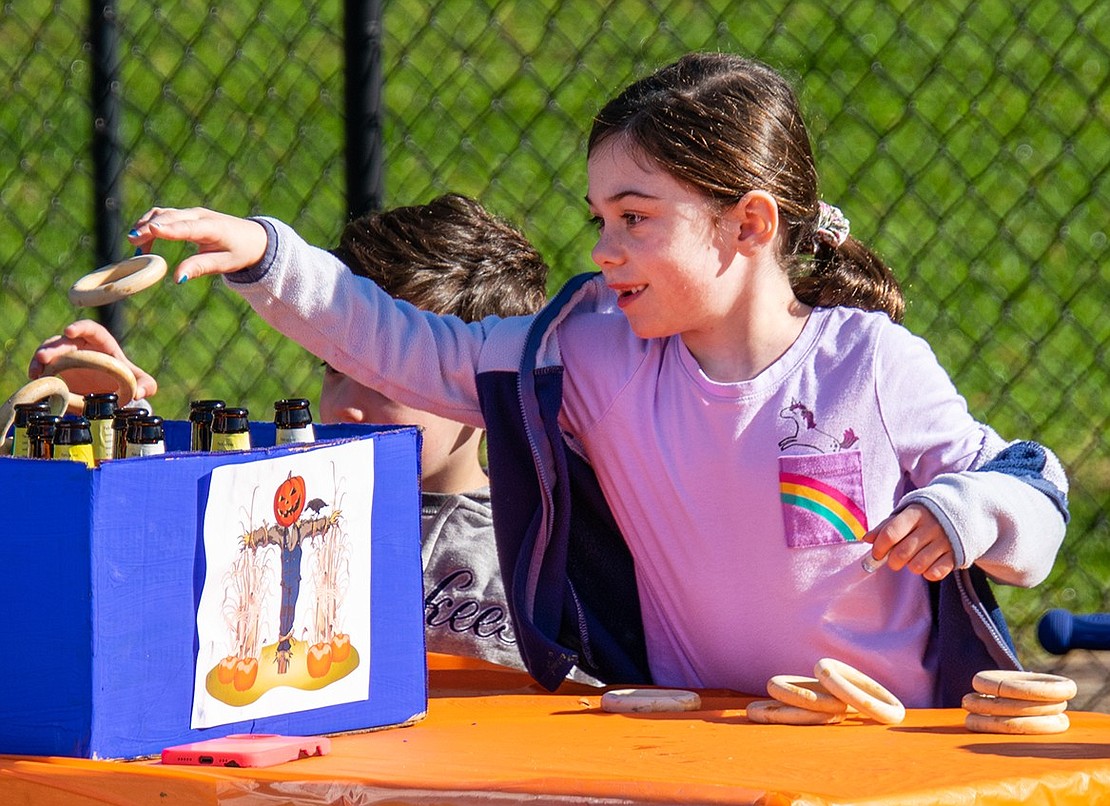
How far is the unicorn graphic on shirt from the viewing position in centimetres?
196

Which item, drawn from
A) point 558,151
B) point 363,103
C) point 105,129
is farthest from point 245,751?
point 558,151

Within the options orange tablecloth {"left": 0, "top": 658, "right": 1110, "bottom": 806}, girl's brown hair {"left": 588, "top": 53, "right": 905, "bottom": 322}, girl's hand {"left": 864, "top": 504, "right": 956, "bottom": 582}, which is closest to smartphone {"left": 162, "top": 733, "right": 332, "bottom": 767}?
orange tablecloth {"left": 0, "top": 658, "right": 1110, "bottom": 806}

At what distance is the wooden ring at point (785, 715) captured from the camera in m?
1.65

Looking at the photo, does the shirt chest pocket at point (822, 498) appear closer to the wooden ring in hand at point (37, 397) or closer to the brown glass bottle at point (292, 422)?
the brown glass bottle at point (292, 422)

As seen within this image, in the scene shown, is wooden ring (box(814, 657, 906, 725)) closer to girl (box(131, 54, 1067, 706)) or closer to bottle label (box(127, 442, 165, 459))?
girl (box(131, 54, 1067, 706))

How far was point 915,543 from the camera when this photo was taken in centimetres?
171

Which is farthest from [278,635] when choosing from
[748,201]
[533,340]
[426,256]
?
[426,256]

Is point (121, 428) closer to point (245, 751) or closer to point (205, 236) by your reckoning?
point (205, 236)

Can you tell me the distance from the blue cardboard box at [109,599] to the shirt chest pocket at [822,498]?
0.72m

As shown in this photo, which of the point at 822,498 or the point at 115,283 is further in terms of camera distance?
the point at 822,498

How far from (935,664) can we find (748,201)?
2.14 ft

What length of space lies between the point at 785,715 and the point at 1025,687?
0.83 feet

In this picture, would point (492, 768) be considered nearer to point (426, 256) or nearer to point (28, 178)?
point (426, 256)

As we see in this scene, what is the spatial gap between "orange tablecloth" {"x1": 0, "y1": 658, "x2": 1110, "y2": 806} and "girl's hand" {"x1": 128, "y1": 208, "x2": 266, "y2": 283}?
0.59m
